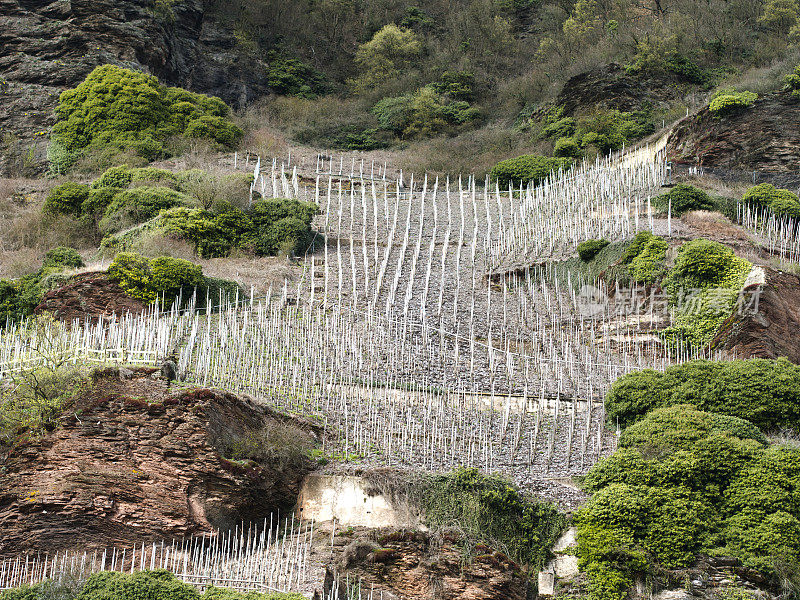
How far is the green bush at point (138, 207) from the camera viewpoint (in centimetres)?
3109

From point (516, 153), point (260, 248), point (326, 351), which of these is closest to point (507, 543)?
point (326, 351)

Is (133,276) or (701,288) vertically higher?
(701,288)

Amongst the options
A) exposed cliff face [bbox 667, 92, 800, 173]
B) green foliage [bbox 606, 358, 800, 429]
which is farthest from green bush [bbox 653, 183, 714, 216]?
green foliage [bbox 606, 358, 800, 429]

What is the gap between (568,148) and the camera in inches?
1582

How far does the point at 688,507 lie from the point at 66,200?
2440 cm

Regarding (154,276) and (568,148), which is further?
(568,148)

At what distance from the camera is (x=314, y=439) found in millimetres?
19562

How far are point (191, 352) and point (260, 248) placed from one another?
→ 32.2ft

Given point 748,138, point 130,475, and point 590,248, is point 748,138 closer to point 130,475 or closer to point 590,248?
point 590,248

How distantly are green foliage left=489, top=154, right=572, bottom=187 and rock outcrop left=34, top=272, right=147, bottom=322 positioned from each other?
18.4 meters

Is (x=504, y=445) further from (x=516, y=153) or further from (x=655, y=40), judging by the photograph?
(x=655, y=40)

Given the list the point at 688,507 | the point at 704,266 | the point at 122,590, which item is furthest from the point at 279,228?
the point at 122,590

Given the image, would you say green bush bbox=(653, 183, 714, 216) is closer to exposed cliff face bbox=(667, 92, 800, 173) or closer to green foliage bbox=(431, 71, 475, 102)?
exposed cliff face bbox=(667, 92, 800, 173)

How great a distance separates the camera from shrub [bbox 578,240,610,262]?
91.5 ft
